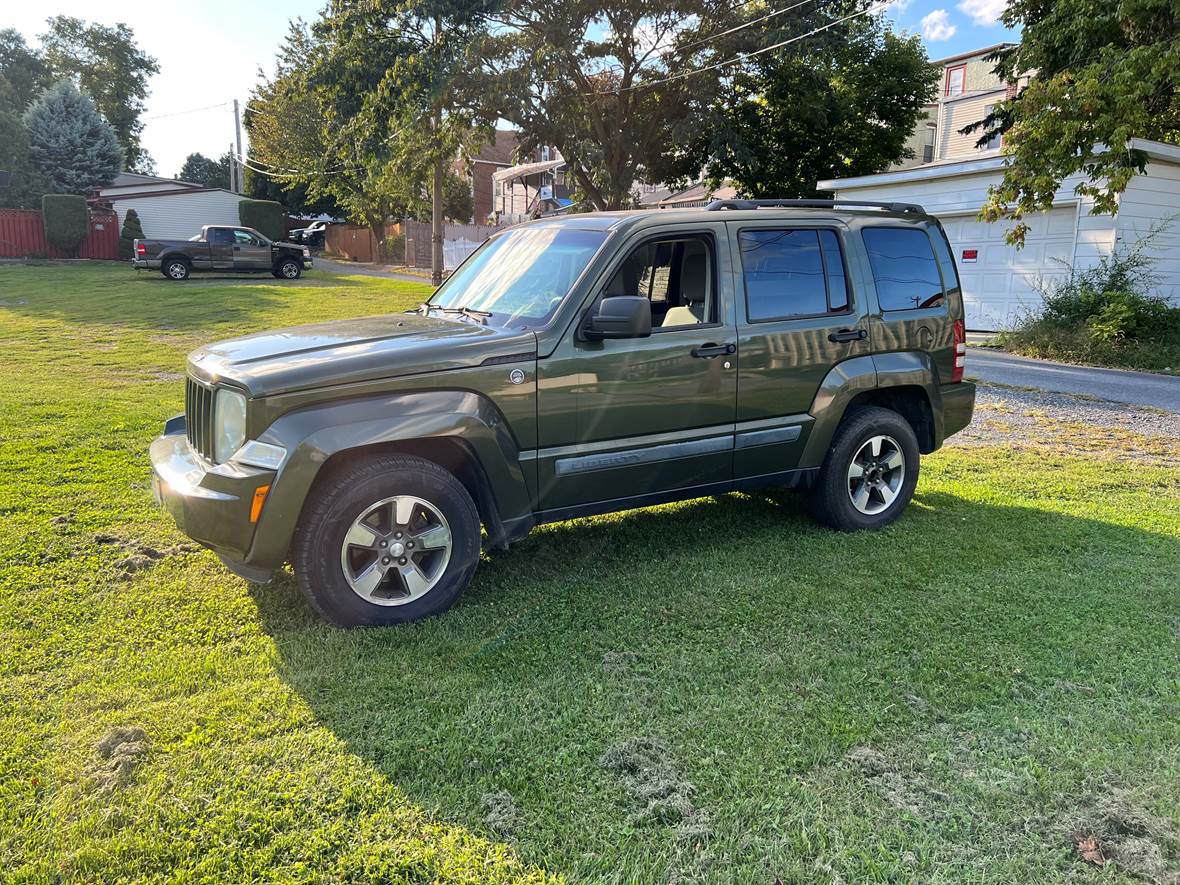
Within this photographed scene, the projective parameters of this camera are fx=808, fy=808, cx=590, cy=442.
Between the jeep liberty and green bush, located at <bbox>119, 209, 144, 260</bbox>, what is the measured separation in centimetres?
3301

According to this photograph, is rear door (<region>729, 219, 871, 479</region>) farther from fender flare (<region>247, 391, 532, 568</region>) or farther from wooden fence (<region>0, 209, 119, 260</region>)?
wooden fence (<region>0, 209, 119, 260</region>)

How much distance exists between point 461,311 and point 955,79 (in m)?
42.8

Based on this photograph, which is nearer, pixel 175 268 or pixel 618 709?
pixel 618 709

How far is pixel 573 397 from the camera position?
13.5 feet

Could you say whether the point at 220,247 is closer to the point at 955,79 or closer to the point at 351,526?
the point at 351,526

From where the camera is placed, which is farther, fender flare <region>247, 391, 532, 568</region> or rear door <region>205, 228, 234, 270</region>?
rear door <region>205, 228, 234, 270</region>

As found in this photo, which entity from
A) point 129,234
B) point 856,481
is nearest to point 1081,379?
point 856,481

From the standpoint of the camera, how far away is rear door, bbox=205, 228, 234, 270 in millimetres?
24266

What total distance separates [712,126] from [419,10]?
27.2ft

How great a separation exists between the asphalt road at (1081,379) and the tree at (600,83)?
473 inches

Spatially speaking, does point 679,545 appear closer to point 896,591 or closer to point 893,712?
point 896,591

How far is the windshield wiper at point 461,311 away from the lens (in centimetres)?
446

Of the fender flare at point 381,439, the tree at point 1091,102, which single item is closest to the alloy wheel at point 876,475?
the fender flare at point 381,439

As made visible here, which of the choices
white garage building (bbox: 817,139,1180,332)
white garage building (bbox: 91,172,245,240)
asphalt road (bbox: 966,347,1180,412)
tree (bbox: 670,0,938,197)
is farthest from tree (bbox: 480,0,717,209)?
white garage building (bbox: 91,172,245,240)
